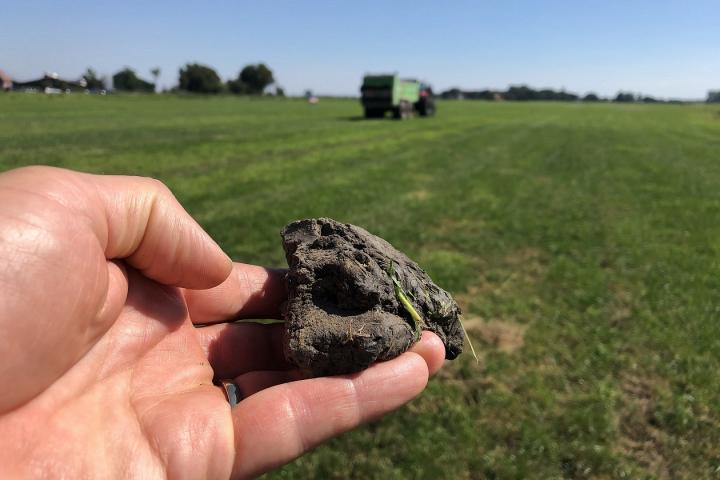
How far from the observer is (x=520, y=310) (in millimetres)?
6461

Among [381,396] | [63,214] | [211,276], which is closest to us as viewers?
[63,214]

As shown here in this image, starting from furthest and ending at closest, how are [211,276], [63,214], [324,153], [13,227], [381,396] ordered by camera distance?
[324,153], [211,276], [381,396], [63,214], [13,227]

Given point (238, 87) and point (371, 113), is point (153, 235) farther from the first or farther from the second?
point (238, 87)

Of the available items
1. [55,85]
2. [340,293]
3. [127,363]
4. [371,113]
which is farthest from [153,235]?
[55,85]

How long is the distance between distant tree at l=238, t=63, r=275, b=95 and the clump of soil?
13228 cm

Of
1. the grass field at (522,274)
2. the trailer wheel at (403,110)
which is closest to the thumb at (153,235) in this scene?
the grass field at (522,274)

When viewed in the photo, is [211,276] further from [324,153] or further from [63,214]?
[324,153]

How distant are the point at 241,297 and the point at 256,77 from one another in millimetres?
134326

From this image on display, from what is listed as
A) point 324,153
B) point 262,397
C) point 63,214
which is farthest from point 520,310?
point 324,153

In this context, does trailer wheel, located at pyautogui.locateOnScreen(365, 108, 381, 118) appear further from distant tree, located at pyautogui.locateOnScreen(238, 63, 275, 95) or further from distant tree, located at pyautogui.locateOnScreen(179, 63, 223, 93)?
distant tree, located at pyautogui.locateOnScreen(238, 63, 275, 95)

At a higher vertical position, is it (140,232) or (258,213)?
(140,232)

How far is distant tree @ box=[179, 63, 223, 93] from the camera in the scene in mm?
114875

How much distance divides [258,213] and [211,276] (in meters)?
6.91

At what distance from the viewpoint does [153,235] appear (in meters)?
2.90
